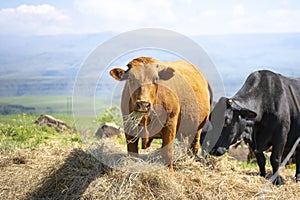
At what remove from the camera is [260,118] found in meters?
7.99

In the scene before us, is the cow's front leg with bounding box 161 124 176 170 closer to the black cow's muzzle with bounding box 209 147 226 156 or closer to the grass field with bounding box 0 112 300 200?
the grass field with bounding box 0 112 300 200

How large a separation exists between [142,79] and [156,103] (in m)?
0.44

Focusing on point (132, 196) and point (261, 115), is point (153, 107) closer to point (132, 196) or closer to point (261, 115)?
point (132, 196)

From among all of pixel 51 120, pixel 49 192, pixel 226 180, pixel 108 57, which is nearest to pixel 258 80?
pixel 226 180

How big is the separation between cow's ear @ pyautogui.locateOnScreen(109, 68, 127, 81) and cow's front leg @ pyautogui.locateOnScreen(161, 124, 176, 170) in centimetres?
91

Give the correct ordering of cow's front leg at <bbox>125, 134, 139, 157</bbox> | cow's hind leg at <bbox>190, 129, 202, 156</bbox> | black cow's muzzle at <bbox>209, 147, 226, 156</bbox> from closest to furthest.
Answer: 1. cow's front leg at <bbox>125, 134, 139, 157</bbox>
2. black cow's muzzle at <bbox>209, 147, 226, 156</bbox>
3. cow's hind leg at <bbox>190, 129, 202, 156</bbox>

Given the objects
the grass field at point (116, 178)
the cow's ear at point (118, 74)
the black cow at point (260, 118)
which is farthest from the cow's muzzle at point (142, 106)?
the black cow at point (260, 118)

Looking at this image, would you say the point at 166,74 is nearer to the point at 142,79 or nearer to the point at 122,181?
the point at 142,79

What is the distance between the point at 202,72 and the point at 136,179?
10.2 ft

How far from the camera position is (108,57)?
6.04 metres

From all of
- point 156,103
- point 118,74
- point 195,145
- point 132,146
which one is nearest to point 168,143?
point 132,146

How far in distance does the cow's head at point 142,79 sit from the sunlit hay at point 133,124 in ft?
0.29

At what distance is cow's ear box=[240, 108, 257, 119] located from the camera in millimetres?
7570

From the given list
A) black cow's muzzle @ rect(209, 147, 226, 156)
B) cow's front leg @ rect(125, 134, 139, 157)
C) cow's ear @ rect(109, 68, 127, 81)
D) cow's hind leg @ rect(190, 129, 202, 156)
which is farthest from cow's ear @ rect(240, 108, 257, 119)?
cow's ear @ rect(109, 68, 127, 81)
